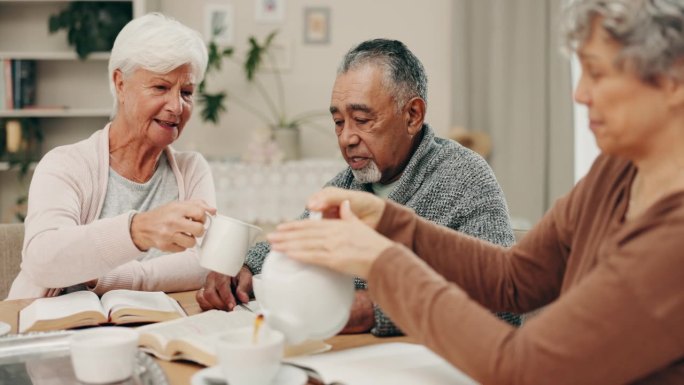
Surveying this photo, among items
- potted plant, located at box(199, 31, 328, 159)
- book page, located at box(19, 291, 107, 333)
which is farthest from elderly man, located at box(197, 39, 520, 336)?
potted plant, located at box(199, 31, 328, 159)

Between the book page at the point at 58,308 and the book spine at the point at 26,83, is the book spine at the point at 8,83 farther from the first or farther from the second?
the book page at the point at 58,308

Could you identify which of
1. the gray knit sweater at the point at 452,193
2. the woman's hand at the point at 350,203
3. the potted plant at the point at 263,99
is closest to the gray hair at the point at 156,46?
the gray knit sweater at the point at 452,193

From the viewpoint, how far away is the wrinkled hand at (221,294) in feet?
4.95

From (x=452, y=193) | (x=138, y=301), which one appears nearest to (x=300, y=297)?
(x=138, y=301)

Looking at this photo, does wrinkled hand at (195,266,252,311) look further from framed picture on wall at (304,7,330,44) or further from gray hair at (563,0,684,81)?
framed picture on wall at (304,7,330,44)

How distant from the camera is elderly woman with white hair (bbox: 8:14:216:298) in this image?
1.51 m

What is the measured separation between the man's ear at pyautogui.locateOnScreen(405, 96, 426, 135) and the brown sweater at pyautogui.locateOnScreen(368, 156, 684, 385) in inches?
28.1

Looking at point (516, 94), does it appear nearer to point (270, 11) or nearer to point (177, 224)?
point (270, 11)

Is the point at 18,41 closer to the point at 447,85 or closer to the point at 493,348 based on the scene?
the point at 447,85

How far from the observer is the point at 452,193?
1635mm

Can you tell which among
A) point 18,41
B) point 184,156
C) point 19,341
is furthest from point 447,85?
point 19,341

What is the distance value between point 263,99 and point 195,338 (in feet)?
12.0

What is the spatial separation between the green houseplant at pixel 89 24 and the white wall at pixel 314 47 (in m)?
0.51

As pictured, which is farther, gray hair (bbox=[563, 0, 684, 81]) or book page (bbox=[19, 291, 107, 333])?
book page (bbox=[19, 291, 107, 333])
